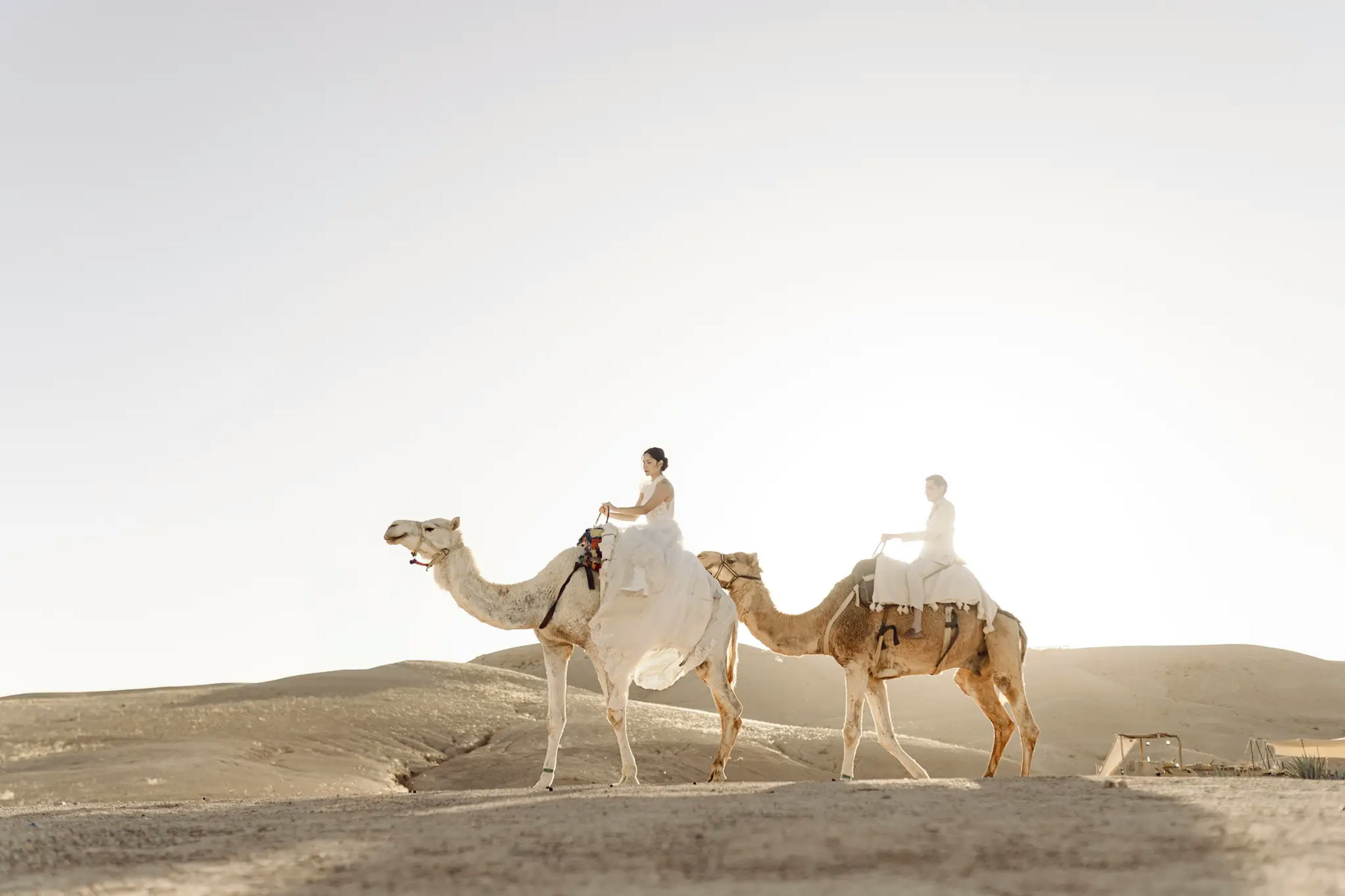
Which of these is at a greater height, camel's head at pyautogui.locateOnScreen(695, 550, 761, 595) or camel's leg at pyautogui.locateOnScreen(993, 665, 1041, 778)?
camel's head at pyautogui.locateOnScreen(695, 550, 761, 595)

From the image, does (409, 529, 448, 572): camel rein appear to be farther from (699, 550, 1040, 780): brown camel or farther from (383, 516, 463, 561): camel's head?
(699, 550, 1040, 780): brown camel

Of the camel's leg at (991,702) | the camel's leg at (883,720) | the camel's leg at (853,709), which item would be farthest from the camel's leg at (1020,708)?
the camel's leg at (853,709)

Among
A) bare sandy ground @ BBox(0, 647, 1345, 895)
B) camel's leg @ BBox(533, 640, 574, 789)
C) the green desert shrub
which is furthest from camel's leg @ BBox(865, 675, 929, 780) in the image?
the green desert shrub

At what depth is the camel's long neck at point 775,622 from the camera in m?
13.8

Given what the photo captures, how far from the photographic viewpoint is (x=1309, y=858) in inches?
195

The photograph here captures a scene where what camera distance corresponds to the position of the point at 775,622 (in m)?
14.0

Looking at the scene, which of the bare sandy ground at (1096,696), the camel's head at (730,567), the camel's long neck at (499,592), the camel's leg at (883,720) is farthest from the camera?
the bare sandy ground at (1096,696)

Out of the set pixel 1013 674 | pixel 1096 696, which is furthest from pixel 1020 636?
pixel 1096 696

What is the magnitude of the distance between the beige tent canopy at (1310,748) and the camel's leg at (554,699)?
1555 cm

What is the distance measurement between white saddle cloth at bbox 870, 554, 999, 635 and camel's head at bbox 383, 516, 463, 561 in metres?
4.51

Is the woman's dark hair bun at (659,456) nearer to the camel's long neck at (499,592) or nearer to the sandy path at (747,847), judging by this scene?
the camel's long neck at (499,592)

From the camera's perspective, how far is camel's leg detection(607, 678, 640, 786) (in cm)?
1138

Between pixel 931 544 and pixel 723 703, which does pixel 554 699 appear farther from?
pixel 931 544

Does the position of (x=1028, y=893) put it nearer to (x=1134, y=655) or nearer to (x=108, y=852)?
(x=108, y=852)
